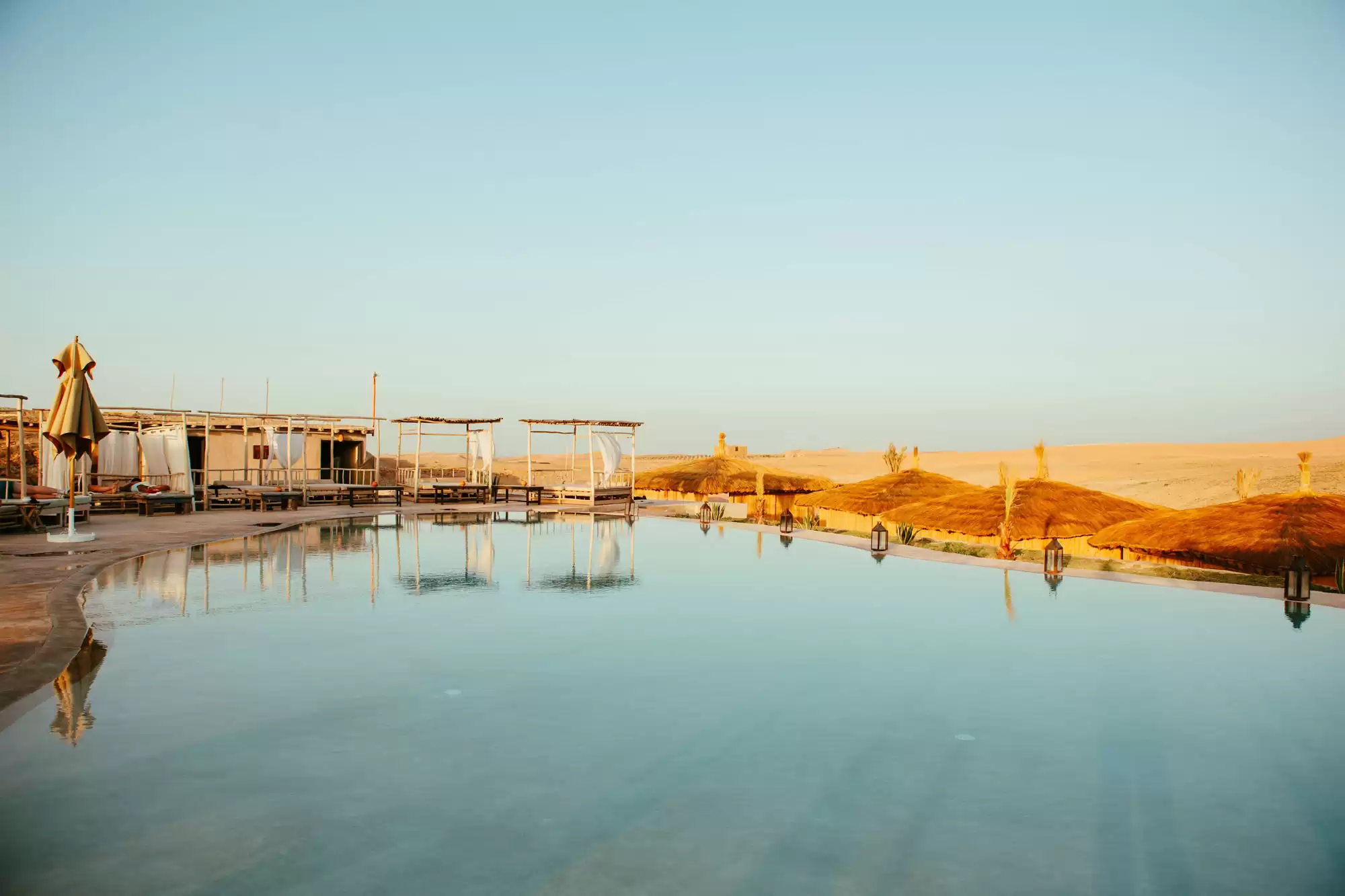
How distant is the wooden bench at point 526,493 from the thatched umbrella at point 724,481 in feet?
13.9

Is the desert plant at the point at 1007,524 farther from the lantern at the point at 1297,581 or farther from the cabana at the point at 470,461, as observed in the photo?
the cabana at the point at 470,461

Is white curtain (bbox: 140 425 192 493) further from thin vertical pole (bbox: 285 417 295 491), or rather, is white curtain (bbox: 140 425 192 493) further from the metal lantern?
the metal lantern

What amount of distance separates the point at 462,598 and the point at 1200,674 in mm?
7956

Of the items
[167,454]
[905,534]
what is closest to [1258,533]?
[905,534]

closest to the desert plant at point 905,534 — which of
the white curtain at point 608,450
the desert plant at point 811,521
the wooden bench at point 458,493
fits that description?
the desert plant at point 811,521

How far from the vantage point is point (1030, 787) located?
16.1ft

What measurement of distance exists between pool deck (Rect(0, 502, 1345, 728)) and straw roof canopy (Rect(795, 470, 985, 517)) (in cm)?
131

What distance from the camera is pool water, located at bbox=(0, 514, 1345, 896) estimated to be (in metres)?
3.94

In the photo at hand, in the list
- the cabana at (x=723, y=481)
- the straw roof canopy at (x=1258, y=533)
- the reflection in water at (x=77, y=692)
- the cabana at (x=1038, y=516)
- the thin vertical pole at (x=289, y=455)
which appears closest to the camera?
the reflection in water at (x=77, y=692)

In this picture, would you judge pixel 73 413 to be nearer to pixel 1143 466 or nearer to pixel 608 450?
pixel 608 450

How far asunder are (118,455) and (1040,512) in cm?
2289

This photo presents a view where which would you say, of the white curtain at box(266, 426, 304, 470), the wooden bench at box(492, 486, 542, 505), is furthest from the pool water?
the wooden bench at box(492, 486, 542, 505)

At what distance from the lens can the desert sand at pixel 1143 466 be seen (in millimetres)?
26703

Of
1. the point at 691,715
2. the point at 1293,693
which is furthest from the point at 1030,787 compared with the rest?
the point at 1293,693
